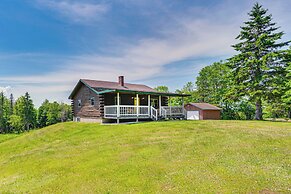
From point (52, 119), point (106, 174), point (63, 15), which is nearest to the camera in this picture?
point (106, 174)

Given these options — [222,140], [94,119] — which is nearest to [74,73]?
[94,119]

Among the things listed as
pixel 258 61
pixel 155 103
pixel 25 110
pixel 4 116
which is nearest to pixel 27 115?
pixel 25 110

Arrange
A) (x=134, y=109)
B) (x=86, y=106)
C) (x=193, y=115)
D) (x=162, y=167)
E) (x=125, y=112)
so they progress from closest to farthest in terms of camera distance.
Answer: (x=162, y=167)
(x=125, y=112)
(x=134, y=109)
(x=86, y=106)
(x=193, y=115)

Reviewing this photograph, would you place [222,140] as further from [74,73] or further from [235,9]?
[74,73]

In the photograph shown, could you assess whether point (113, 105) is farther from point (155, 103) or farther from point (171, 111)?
point (171, 111)

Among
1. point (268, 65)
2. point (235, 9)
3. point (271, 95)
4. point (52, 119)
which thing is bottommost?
point (52, 119)

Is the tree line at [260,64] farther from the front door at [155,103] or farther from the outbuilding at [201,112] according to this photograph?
the front door at [155,103]

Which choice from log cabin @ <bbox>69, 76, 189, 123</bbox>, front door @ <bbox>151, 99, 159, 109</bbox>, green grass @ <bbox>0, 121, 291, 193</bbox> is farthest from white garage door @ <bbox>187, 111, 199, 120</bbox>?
green grass @ <bbox>0, 121, 291, 193</bbox>

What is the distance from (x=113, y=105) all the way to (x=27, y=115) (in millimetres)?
40975

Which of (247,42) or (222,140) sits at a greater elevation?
(247,42)

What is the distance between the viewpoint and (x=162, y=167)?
275 inches

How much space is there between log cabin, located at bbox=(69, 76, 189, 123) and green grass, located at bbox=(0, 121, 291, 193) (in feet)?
23.9

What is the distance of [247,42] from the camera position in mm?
25672

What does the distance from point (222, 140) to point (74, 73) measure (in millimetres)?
27041
